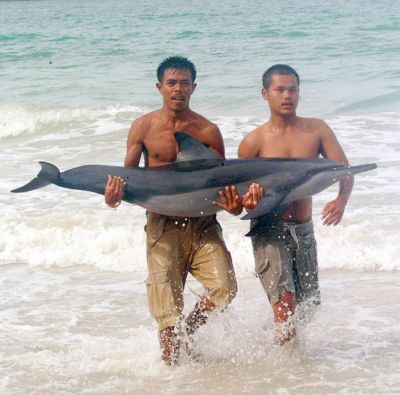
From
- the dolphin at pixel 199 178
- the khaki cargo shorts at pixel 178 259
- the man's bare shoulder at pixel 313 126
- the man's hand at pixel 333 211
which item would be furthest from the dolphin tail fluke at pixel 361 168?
the khaki cargo shorts at pixel 178 259

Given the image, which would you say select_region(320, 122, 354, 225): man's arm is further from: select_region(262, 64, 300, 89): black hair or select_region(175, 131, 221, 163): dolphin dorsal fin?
select_region(175, 131, 221, 163): dolphin dorsal fin

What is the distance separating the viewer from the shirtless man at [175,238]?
478 centimetres

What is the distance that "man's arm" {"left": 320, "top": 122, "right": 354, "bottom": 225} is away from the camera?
15.6 feet

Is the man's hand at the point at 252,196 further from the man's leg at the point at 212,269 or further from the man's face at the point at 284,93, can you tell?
the man's face at the point at 284,93

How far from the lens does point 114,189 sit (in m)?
4.44

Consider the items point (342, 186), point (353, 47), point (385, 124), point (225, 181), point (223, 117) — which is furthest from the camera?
point (353, 47)

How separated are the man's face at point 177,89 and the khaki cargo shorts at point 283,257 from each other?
888 millimetres

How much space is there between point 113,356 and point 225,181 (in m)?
1.63

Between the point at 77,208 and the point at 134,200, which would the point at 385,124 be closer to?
the point at 77,208

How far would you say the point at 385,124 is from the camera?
1382cm

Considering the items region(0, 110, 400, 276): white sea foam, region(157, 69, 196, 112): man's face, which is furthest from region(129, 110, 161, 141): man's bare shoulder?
region(0, 110, 400, 276): white sea foam

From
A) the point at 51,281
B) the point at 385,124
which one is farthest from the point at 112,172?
the point at 385,124

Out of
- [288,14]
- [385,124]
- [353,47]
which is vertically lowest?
[385,124]

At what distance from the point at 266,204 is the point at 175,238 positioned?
2.53ft
